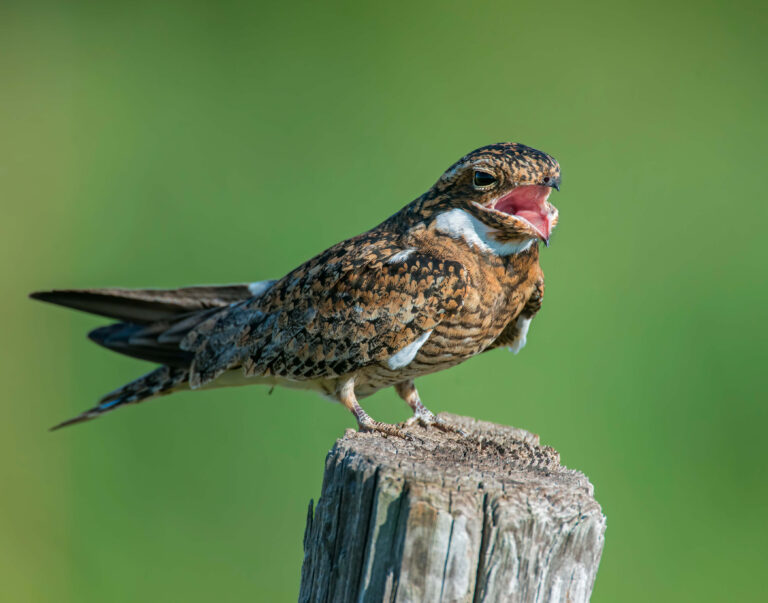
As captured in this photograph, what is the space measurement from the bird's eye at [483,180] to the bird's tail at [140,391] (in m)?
1.77

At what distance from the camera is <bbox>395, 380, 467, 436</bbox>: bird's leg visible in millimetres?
3574

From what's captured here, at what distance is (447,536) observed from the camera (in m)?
2.21

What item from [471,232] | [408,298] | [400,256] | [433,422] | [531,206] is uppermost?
[531,206]

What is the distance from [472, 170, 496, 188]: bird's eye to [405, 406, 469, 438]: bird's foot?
102 cm

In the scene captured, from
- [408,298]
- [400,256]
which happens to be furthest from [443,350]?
[400,256]

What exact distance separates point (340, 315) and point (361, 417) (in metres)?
0.43

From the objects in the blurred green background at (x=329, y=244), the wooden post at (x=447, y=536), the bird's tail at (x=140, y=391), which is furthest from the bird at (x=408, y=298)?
the blurred green background at (x=329, y=244)

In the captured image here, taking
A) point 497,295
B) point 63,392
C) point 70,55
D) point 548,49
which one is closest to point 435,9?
point 548,49

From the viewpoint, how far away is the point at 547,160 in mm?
3285

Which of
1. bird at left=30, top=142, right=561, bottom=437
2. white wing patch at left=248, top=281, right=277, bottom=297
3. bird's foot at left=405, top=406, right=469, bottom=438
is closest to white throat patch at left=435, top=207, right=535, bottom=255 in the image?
bird at left=30, top=142, right=561, bottom=437

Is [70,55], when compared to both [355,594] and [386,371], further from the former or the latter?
[355,594]

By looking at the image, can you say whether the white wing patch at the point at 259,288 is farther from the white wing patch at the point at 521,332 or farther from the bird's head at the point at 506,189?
the white wing patch at the point at 521,332

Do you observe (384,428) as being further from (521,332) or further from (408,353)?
(521,332)

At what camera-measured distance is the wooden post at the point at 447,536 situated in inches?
86.7
